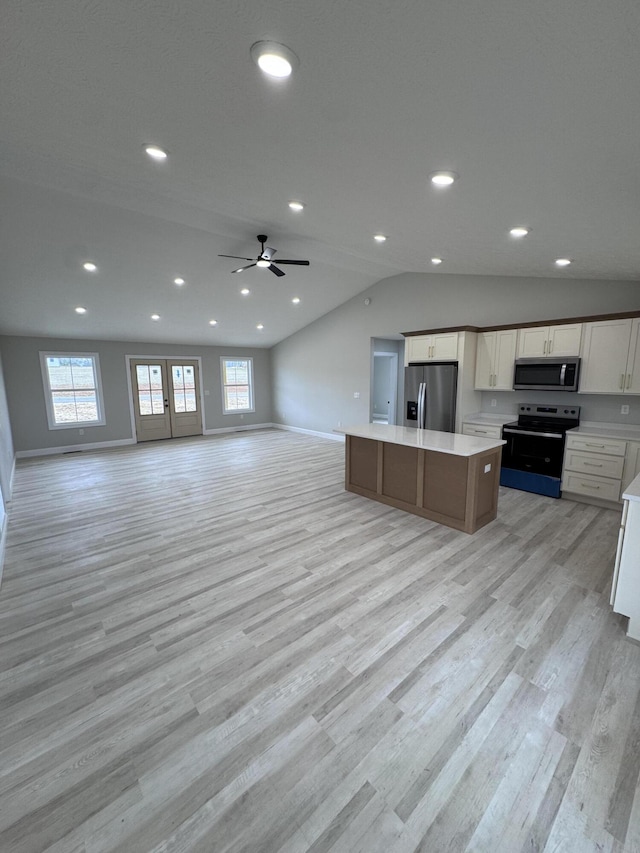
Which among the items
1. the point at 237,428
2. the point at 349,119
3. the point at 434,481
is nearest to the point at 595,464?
the point at 434,481

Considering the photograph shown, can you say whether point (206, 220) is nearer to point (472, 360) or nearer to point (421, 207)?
point (421, 207)

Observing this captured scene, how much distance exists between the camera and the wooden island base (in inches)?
140

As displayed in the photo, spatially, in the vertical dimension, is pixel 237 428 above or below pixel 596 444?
below

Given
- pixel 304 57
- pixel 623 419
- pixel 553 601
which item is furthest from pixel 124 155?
pixel 623 419

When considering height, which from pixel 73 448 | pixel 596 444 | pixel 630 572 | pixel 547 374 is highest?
pixel 547 374

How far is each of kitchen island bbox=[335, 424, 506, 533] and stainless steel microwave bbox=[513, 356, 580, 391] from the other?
4.88 feet

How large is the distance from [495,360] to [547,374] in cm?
76

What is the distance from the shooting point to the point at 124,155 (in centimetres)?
229

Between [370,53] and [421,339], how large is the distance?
4926mm

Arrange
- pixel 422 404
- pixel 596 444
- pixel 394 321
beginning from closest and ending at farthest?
pixel 596 444 → pixel 422 404 → pixel 394 321

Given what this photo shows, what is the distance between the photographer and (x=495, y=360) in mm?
5176

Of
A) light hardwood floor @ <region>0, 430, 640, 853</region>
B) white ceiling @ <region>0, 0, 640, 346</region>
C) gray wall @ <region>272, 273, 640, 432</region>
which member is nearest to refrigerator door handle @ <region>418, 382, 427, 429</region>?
gray wall @ <region>272, 273, 640, 432</region>

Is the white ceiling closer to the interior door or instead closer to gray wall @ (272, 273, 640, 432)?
gray wall @ (272, 273, 640, 432)

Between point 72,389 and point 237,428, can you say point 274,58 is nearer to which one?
point 72,389
